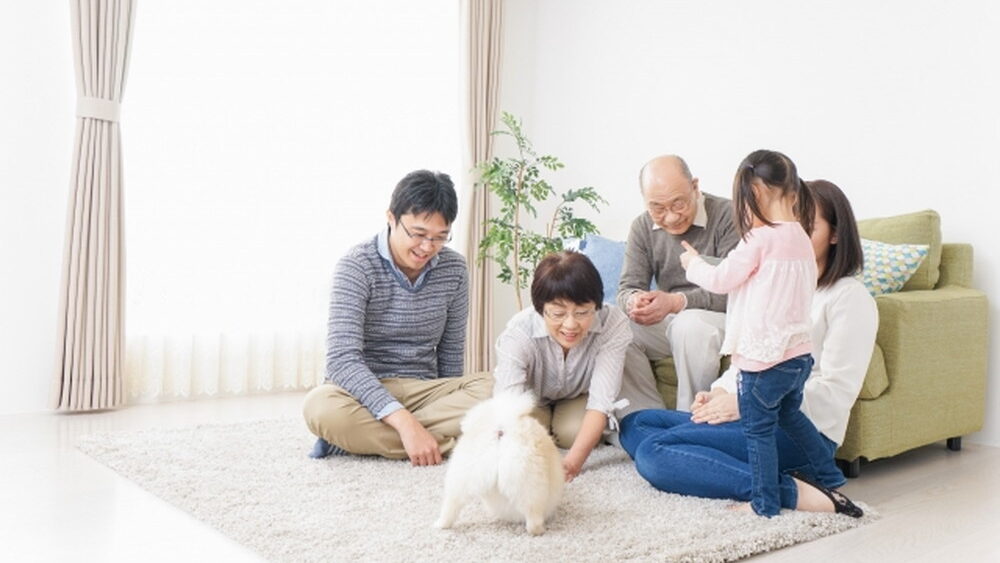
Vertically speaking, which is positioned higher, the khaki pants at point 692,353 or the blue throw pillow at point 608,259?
the blue throw pillow at point 608,259

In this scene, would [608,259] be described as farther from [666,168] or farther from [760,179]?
[760,179]

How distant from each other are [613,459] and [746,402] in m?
0.72

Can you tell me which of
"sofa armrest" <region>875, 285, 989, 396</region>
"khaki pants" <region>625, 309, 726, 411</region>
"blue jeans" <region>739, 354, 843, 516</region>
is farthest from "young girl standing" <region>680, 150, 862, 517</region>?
"sofa armrest" <region>875, 285, 989, 396</region>

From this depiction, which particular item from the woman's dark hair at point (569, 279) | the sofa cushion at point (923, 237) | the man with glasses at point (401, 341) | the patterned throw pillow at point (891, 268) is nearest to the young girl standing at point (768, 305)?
the woman's dark hair at point (569, 279)

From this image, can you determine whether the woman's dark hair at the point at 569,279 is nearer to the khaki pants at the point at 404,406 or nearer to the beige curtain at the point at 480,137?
the khaki pants at the point at 404,406

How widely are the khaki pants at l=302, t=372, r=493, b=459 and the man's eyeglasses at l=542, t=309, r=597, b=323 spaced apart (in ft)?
1.35

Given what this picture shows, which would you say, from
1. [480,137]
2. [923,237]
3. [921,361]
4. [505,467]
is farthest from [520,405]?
[480,137]

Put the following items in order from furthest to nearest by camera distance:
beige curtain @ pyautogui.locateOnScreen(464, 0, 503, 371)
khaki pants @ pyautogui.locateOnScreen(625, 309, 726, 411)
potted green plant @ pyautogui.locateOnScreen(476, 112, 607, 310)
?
1. beige curtain @ pyautogui.locateOnScreen(464, 0, 503, 371)
2. potted green plant @ pyautogui.locateOnScreen(476, 112, 607, 310)
3. khaki pants @ pyautogui.locateOnScreen(625, 309, 726, 411)

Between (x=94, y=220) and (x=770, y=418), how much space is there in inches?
106

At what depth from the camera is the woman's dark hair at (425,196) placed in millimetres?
2533

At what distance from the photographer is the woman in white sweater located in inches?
90.3

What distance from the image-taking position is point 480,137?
479 cm

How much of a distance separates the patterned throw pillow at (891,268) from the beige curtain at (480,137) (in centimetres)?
219

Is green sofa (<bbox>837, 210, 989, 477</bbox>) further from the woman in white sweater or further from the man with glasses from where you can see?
the man with glasses
